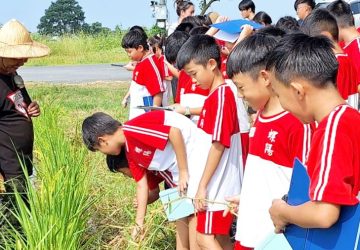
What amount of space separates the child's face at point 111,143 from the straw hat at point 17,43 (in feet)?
2.61

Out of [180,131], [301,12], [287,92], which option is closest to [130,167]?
[180,131]

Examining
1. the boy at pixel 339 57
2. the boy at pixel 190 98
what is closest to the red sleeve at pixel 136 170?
the boy at pixel 190 98

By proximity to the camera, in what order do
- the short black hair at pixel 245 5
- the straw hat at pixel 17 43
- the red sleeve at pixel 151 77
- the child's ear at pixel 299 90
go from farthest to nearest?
the short black hair at pixel 245 5 → the red sleeve at pixel 151 77 → the straw hat at pixel 17 43 → the child's ear at pixel 299 90

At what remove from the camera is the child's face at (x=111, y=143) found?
9.46 feet

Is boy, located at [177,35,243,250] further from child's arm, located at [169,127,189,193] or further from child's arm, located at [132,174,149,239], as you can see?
child's arm, located at [132,174,149,239]

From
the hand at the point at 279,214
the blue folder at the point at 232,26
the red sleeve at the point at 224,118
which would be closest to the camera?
the hand at the point at 279,214

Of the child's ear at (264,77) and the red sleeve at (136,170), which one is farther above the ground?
the child's ear at (264,77)

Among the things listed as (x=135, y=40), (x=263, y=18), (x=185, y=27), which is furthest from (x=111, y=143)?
(x=263, y=18)

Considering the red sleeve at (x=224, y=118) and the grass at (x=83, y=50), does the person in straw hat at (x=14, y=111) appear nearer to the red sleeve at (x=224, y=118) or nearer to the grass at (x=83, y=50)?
the red sleeve at (x=224, y=118)

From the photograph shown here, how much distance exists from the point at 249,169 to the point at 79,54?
22.7 meters

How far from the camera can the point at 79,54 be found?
2439cm

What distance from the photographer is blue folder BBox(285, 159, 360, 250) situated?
4.92ft

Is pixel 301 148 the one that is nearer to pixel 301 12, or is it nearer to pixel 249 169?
pixel 249 169

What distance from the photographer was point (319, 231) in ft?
5.21
